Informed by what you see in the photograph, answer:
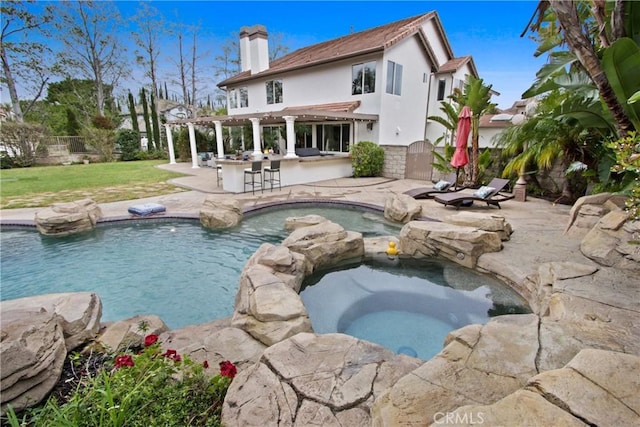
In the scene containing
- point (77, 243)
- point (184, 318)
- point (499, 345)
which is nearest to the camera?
point (499, 345)

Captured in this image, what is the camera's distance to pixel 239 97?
2212 cm

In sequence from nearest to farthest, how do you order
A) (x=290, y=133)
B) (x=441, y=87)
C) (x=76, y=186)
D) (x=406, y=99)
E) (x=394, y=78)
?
(x=76, y=186) → (x=290, y=133) → (x=394, y=78) → (x=406, y=99) → (x=441, y=87)

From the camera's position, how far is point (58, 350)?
259 centimetres

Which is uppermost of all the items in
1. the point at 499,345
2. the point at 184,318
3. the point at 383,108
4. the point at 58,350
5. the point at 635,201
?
the point at 383,108

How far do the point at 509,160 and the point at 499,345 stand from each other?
→ 1040 centimetres

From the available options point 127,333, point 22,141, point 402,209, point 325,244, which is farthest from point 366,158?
point 22,141

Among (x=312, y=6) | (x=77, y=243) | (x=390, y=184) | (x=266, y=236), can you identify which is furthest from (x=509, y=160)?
(x=312, y=6)

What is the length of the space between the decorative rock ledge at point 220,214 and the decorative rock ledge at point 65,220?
9.35ft

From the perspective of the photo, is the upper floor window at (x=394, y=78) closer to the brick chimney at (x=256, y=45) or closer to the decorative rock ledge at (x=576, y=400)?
the brick chimney at (x=256, y=45)

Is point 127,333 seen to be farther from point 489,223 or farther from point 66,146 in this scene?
point 66,146

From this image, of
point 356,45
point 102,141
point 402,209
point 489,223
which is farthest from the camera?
point 102,141

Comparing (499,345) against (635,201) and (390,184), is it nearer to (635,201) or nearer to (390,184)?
(635,201)

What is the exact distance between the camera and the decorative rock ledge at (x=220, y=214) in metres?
7.66

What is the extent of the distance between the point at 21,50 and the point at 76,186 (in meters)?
19.3
